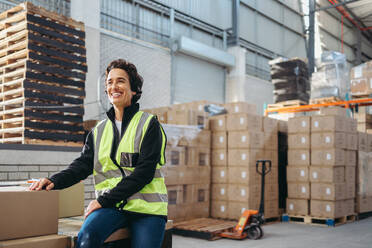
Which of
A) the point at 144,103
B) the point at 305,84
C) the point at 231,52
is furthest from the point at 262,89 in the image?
the point at 144,103

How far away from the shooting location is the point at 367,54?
25203 millimetres

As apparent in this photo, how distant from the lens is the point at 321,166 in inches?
299

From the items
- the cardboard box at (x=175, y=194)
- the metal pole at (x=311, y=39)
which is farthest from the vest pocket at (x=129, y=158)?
the metal pole at (x=311, y=39)

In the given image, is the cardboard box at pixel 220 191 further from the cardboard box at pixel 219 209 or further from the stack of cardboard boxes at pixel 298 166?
the stack of cardboard boxes at pixel 298 166

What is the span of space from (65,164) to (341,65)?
26.2 ft

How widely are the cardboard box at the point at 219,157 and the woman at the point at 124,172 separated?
5.36 metres

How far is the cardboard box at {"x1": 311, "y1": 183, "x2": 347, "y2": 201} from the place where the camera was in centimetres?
743

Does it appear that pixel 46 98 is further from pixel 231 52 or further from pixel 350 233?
pixel 231 52

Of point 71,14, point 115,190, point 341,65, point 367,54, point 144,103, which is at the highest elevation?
point 367,54

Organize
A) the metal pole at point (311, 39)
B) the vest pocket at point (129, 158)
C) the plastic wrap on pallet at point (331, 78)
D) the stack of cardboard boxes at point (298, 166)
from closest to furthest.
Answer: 1. the vest pocket at point (129, 158)
2. the stack of cardboard boxes at point (298, 166)
3. the plastic wrap on pallet at point (331, 78)
4. the metal pole at point (311, 39)

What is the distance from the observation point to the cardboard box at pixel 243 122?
7445mm

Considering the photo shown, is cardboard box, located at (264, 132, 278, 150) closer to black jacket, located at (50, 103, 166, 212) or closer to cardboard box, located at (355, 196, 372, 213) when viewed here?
cardboard box, located at (355, 196, 372, 213)

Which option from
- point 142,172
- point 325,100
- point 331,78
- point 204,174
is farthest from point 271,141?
point 142,172

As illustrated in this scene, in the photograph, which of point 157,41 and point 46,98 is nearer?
point 46,98
